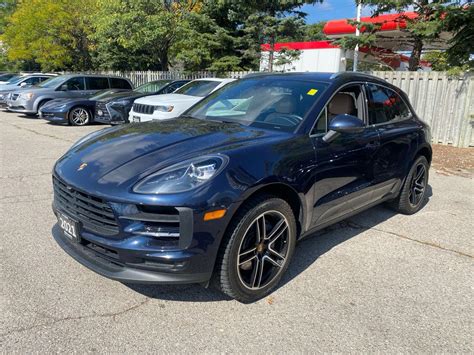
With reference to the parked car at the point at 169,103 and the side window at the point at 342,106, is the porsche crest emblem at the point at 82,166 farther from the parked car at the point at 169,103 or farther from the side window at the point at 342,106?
the parked car at the point at 169,103

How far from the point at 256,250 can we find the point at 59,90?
1344 cm

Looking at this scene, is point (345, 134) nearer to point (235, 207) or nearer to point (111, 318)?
point (235, 207)

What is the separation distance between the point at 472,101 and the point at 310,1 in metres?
8.43

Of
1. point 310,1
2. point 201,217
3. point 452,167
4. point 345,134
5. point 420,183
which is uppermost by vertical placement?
point 310,1

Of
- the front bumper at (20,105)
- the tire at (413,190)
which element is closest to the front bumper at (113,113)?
the front bumper at (20,105)

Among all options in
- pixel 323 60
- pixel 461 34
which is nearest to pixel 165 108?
pixel 461 34

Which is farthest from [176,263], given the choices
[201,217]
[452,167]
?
[452,167]

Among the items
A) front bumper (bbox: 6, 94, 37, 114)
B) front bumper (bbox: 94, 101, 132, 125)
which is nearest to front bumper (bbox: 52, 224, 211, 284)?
front bumper (bbox: 94, 101, 132, 125)

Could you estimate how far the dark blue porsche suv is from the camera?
8.32ft

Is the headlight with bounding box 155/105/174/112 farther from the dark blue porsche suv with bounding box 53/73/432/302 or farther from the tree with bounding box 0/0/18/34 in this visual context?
the tree with bounding box 0/0/18/34

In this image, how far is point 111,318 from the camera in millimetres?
2748

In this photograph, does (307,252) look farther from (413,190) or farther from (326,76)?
(413,190)

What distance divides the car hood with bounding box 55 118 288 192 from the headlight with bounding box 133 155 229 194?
80mm

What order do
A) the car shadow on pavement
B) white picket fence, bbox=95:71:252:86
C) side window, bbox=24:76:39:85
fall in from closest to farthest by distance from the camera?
1. the car shadow on pavement
2. white picket fence, bbox=95:71:252:86
3. side window, bbox=24:76:39:85
